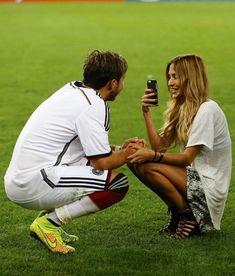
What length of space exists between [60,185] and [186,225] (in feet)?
3.57

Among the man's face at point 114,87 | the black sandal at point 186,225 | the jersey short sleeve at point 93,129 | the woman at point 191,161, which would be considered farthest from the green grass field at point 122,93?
the man's face at point 114,87

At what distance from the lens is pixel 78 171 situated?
5699mm

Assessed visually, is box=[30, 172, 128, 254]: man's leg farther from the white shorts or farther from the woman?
the woman

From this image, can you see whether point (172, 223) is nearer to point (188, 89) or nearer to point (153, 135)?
point (153, 135)

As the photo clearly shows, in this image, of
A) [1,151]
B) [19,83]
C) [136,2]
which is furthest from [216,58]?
[136,2]

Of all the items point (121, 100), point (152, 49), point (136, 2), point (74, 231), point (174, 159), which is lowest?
point (136, 2)

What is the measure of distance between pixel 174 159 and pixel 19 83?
9.78 meters

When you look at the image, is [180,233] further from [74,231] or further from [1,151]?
[1,151]

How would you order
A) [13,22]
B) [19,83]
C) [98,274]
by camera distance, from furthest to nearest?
[13,22]
[19,83]
[98,274]

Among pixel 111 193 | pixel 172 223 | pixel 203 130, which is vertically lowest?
pixel 172 223

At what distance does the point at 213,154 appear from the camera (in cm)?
629

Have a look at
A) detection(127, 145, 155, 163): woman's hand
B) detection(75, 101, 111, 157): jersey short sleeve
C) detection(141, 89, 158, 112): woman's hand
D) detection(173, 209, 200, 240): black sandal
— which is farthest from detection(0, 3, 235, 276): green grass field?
detection(141, 89, 158, 112): woman's hand

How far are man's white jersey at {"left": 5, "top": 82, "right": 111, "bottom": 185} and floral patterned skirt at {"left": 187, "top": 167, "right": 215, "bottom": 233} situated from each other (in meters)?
0.78

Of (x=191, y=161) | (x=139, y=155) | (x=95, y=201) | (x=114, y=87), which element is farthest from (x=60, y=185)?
(x=191, y=161)
